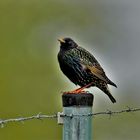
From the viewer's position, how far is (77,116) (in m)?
7.49

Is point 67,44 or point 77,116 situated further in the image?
point 67,44

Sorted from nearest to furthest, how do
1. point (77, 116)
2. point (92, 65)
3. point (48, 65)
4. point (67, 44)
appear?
point (77, 116)
point (92, 65)
point (67, 44)
point (48, 65)

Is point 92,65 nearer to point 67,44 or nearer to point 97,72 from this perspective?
point 97,72

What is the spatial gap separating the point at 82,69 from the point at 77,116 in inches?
87.2

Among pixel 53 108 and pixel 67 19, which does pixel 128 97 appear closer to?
pixel 53 108

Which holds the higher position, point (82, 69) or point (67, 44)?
point (67, 44)

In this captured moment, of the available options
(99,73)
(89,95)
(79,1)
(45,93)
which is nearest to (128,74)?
(45,93)

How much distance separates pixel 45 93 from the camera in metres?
20.0

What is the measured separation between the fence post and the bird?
1940 mm

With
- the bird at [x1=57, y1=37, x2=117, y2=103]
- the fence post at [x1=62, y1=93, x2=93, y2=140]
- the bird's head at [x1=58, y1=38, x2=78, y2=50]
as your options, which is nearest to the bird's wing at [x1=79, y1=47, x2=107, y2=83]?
the bird at [x1=57, y1=37, x2=117, y2=103]

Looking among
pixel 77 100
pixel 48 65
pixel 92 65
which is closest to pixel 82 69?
pixel 92 65

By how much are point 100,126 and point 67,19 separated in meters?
6.97

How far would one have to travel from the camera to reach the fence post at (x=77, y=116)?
293 inches

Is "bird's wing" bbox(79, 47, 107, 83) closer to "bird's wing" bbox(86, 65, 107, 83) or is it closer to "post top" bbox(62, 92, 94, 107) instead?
"bird's wing" bbox(86, 65, 107, 83)
